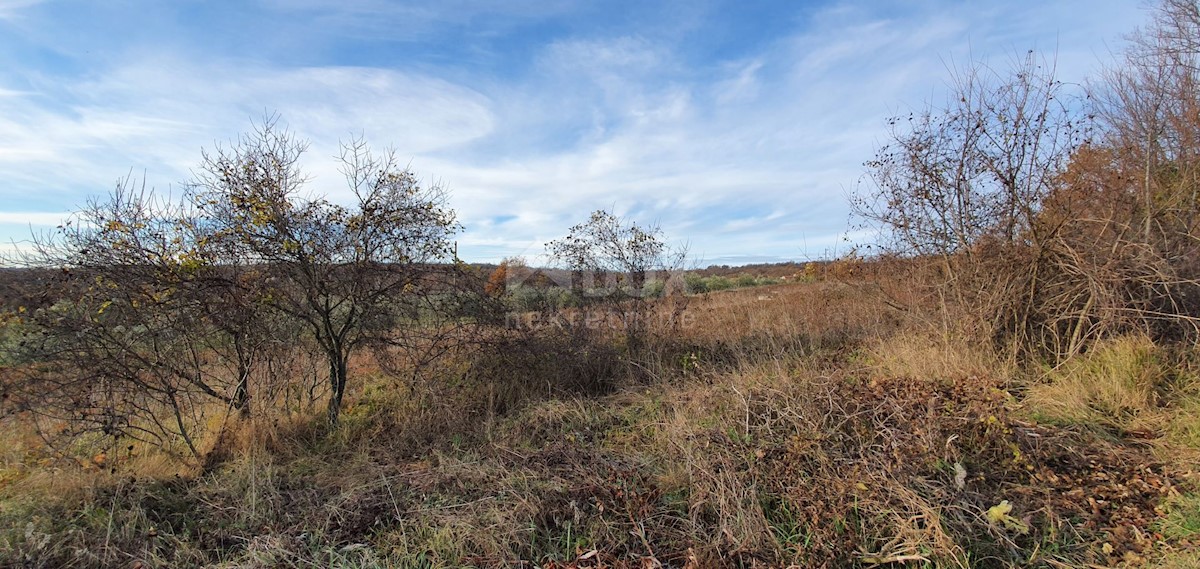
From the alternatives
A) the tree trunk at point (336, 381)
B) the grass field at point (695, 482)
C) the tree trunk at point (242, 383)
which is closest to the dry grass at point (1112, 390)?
the grass field at point (695, 482)

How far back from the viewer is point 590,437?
4.79m

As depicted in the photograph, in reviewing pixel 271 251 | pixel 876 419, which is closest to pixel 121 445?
pixel 271 251

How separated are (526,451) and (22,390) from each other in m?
4.05

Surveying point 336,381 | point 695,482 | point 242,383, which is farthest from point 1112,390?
point 242,383

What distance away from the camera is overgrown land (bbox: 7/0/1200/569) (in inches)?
120

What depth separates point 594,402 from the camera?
5.62 metres

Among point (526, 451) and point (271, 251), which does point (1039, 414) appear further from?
point (271, 251)

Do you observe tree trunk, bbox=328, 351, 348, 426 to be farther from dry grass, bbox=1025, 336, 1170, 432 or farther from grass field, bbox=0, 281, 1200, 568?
dry grass, bbox=1025, 336, 1170, 432

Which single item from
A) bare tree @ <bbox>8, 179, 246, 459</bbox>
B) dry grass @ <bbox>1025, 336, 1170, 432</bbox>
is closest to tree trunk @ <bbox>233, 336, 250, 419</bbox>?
bare tree @ <bbox>8, 179, 246, 459</bbox>

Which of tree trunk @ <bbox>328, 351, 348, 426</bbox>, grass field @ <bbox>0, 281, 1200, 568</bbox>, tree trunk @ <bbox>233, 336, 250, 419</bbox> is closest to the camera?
grass field @ <bbox>0, 281, 1200, 568</bbox>

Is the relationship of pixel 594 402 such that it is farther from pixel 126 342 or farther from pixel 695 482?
pixel 126 342

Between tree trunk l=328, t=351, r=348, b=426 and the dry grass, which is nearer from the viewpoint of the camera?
the dry grass

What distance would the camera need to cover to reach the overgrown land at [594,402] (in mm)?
3051

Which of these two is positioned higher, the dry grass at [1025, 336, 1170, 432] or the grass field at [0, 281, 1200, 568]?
the dry grass at [1025, 336, 1170, 432]
